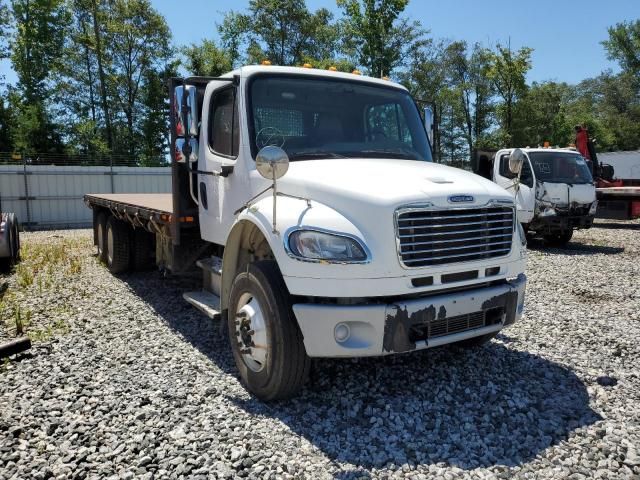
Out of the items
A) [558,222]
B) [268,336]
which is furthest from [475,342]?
[558,222]

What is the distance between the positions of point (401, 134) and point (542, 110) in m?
38.4

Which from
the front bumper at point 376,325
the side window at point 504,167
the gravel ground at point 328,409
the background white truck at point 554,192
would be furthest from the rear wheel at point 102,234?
the side window at point 504,167

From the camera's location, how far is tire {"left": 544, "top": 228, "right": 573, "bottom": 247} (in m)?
12.1

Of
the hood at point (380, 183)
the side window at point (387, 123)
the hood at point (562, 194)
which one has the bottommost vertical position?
the hood at point (562, 194)

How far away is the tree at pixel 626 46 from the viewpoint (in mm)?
44719

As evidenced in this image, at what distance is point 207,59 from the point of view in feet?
117

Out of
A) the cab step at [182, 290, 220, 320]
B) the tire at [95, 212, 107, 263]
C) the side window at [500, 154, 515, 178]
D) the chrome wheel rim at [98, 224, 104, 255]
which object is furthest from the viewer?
the side window at [500, 154, 515, 178]

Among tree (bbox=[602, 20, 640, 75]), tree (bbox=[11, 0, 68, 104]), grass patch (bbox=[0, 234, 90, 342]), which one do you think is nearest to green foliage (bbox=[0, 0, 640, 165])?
tree (bbox=[11, 0, 68, 104])

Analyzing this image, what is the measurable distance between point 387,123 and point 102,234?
21.1 feet

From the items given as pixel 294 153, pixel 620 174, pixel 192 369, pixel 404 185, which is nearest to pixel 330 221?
pixel 404 185

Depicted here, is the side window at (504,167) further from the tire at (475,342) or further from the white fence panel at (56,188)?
the white fence panel at (56,188)

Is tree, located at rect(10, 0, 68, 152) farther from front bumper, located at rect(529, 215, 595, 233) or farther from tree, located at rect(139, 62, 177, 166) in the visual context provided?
front bumper, located at rect(529, 215, 595, 233)

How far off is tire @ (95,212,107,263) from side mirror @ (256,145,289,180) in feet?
21.4

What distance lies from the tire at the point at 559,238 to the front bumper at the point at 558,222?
706mm
